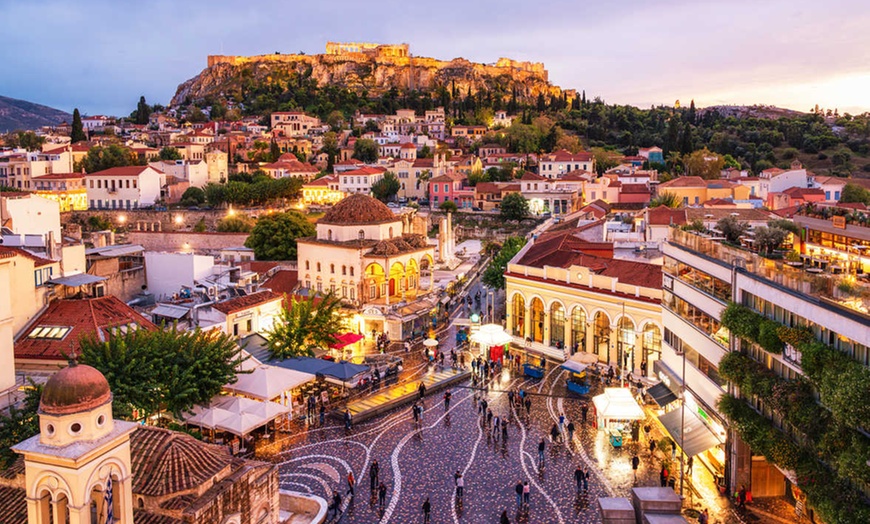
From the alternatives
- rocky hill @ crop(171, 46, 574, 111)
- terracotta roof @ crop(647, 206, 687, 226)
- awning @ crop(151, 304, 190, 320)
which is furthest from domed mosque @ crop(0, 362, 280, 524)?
rocky hill @ crop(171, 46, 574, 111)

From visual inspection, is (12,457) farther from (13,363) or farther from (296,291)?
(296,291)

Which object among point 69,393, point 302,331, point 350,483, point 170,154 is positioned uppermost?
point 170,154

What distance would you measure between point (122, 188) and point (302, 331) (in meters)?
63.6

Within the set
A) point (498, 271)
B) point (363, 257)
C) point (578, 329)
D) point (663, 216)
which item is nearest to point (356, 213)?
point (363, 257)

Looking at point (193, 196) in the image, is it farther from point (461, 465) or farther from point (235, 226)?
point (461, 465)

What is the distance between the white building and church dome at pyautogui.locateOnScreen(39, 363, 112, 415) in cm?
7899

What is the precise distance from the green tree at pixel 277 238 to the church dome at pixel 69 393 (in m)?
40.3

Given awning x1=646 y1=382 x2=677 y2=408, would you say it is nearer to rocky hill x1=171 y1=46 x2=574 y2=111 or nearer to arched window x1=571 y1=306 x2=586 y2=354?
arched window x1=571 y1=306 x2=586 y2=354

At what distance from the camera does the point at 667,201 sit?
5888 centimetres

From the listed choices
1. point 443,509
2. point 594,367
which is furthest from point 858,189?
point 443,509

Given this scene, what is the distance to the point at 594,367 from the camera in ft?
105

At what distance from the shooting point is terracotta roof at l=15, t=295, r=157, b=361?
26.0 meters

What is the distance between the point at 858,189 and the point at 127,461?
2543 inches

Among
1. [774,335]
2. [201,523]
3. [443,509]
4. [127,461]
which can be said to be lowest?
[443,509]
